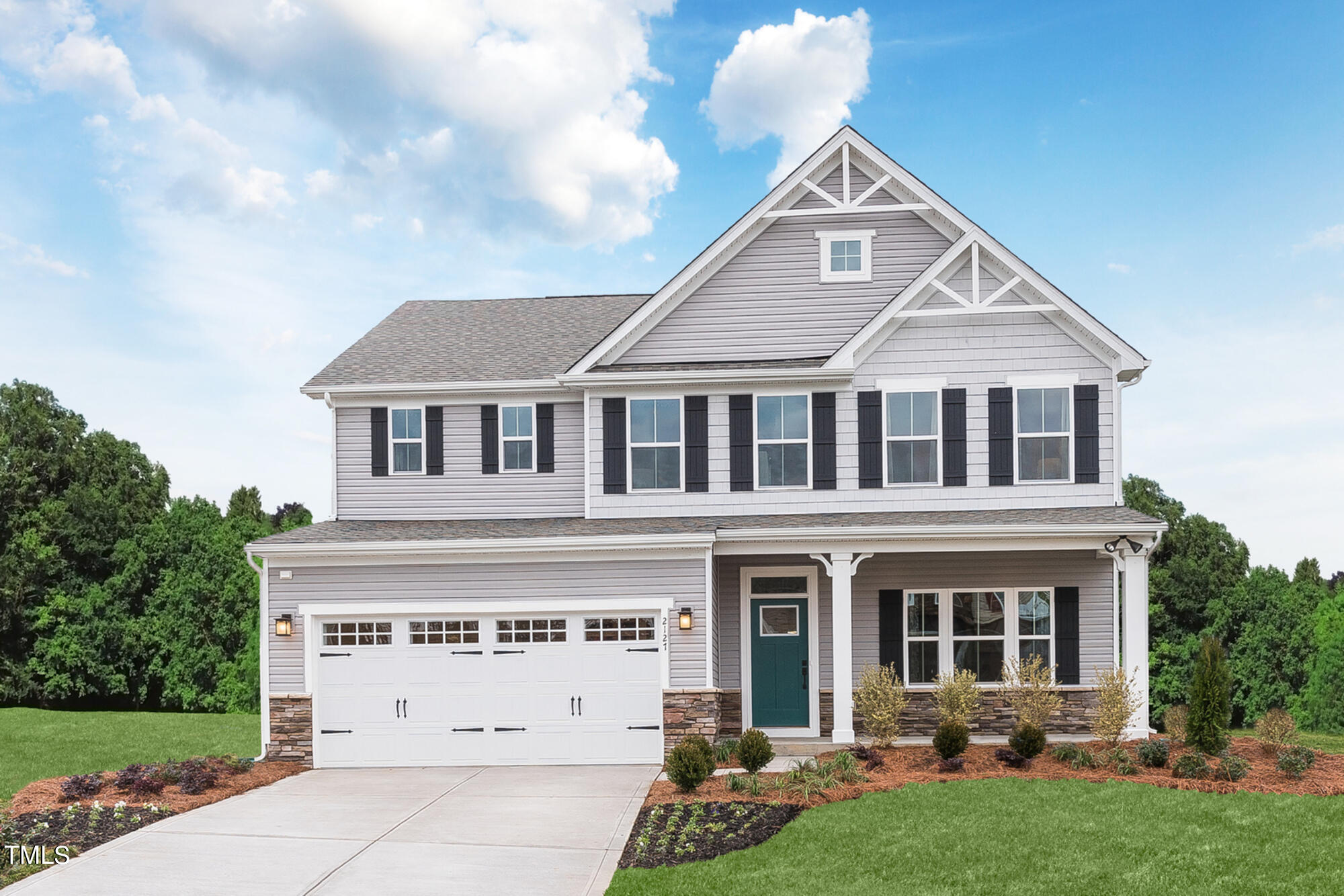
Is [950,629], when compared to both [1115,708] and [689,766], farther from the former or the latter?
[689,766]

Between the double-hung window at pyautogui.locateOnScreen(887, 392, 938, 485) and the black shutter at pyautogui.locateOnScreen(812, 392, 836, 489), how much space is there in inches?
33.3

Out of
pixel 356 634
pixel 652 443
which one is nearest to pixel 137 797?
pixel 356 634

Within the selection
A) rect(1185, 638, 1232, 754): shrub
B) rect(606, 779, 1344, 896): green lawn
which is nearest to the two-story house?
rect(1185, 638, 1232, 754): shrub

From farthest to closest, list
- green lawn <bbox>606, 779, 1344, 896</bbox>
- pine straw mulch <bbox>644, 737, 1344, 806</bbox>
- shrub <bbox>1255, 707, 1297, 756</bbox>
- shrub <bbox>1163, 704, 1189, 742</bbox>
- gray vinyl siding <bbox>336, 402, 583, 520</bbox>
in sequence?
gray vinyl siding <bbox>336, 402, 583, 520</bbox>
shrub <bbox>1163, 704, 1189, 742</bbox>
shrub <bbox>1255, 707, 1297, 756</bbox>
pine straw mulch <bbox>644, 737, 1344, 806</bbox>
green lawn <bbox>606, 779, 1344, 896</bbox>

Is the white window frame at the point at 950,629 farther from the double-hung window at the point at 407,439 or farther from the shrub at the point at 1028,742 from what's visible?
the double-hung window at the point at 407,439

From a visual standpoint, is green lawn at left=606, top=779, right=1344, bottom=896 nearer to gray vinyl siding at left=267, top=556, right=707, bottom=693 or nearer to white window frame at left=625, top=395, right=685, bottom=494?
gray vinyl siding at left=267, top=556, right=707, bottom=693

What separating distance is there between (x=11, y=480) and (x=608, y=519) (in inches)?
982

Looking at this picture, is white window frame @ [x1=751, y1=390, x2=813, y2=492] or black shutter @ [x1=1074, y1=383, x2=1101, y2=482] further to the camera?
white window frame @ [x1=751, y1=390, x2=813, y2=492]

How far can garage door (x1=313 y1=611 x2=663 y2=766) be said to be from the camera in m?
15.4

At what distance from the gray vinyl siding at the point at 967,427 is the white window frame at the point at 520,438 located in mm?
1292

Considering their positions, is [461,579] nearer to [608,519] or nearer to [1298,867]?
[608,519]

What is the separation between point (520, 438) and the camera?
1806 cm

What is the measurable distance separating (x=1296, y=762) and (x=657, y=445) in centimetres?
950

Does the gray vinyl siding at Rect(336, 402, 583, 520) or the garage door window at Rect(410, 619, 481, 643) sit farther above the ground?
the gray vinyl siding at Rect(336, 402, 583, 520)
